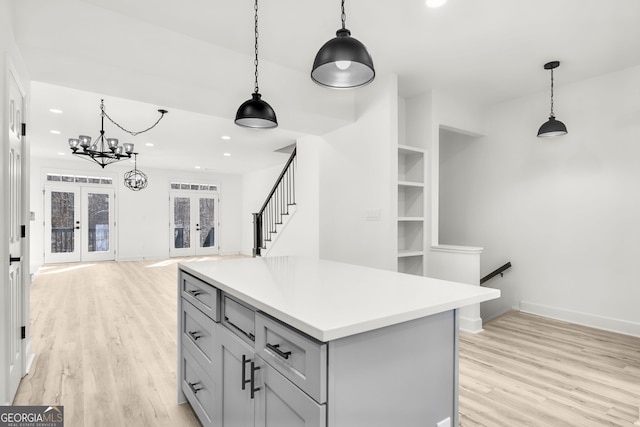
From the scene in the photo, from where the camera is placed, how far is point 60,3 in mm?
2445

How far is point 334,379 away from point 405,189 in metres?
3.61

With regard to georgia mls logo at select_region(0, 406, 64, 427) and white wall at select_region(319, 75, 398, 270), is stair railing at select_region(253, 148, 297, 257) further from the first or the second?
georgia mls logo at select_region(0, 406, 64, 427)

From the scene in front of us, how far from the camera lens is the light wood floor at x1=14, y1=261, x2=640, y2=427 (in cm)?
221

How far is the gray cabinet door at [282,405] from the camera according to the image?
1064mm

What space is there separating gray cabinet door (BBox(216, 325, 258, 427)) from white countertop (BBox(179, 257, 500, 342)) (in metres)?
0.23

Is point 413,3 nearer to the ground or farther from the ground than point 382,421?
farther from the ground

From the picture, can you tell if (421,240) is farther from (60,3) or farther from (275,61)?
(60,3)

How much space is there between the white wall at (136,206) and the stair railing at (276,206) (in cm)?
355

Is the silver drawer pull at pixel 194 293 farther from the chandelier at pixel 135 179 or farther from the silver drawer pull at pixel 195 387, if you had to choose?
the chandelier at pixel 135 179

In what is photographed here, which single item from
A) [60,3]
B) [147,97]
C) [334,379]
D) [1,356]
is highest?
[60,3]

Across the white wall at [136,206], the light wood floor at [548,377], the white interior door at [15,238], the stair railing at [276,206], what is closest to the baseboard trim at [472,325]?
the light wood floor at [548,377]

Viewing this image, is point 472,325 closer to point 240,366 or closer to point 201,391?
point 201,391

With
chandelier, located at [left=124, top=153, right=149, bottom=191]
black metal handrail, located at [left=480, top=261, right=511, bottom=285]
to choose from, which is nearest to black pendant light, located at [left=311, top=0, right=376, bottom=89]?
black metal handrail, located at [left=480, top=261, right=511, bottom=285]

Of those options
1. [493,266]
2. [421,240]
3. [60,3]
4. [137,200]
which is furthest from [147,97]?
[137,200]
